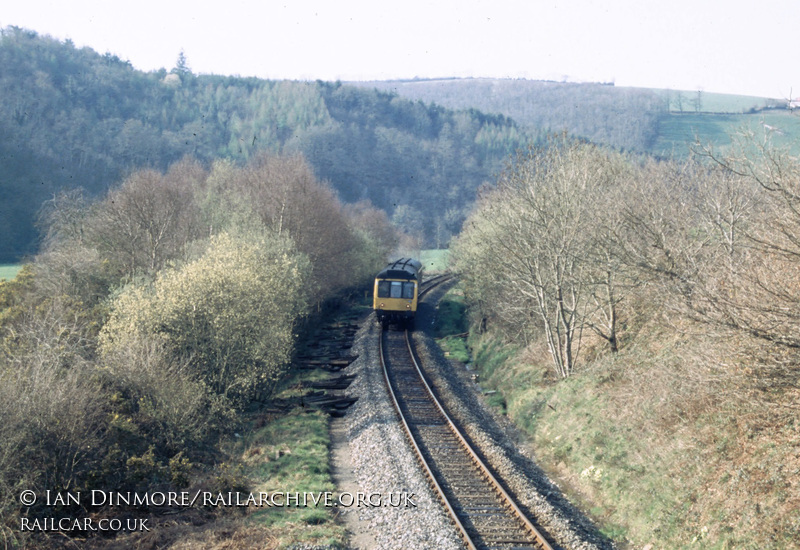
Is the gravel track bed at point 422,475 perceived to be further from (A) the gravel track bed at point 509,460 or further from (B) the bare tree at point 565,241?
(B) the bare tree at point 565,241

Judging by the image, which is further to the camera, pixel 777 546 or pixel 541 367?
pixel 541 367

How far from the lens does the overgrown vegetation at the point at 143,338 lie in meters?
11.0

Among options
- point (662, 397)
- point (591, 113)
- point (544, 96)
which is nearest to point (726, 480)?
point (662, 397)

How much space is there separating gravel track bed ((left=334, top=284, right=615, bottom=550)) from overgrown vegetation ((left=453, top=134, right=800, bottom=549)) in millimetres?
821

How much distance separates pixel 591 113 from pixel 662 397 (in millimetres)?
129709

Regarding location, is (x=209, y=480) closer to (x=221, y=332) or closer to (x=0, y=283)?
(x=221, y=332)

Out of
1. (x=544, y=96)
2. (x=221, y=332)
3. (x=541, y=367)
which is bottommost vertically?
(x=541, y=367)

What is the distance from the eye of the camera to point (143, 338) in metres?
15.7

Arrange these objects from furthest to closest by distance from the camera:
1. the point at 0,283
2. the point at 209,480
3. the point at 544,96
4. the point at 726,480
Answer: the point at 544,96, the point at 0,283, the point at 209,480, the point at 726,480

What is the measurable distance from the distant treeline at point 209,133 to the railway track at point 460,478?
167 ft

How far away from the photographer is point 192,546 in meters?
9.52

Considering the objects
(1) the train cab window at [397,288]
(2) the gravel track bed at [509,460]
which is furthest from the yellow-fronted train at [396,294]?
(2) the gravel track bed at [509,460]

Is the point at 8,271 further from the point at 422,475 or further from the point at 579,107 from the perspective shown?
the point at 579,107

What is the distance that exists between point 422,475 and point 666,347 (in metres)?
6.67
